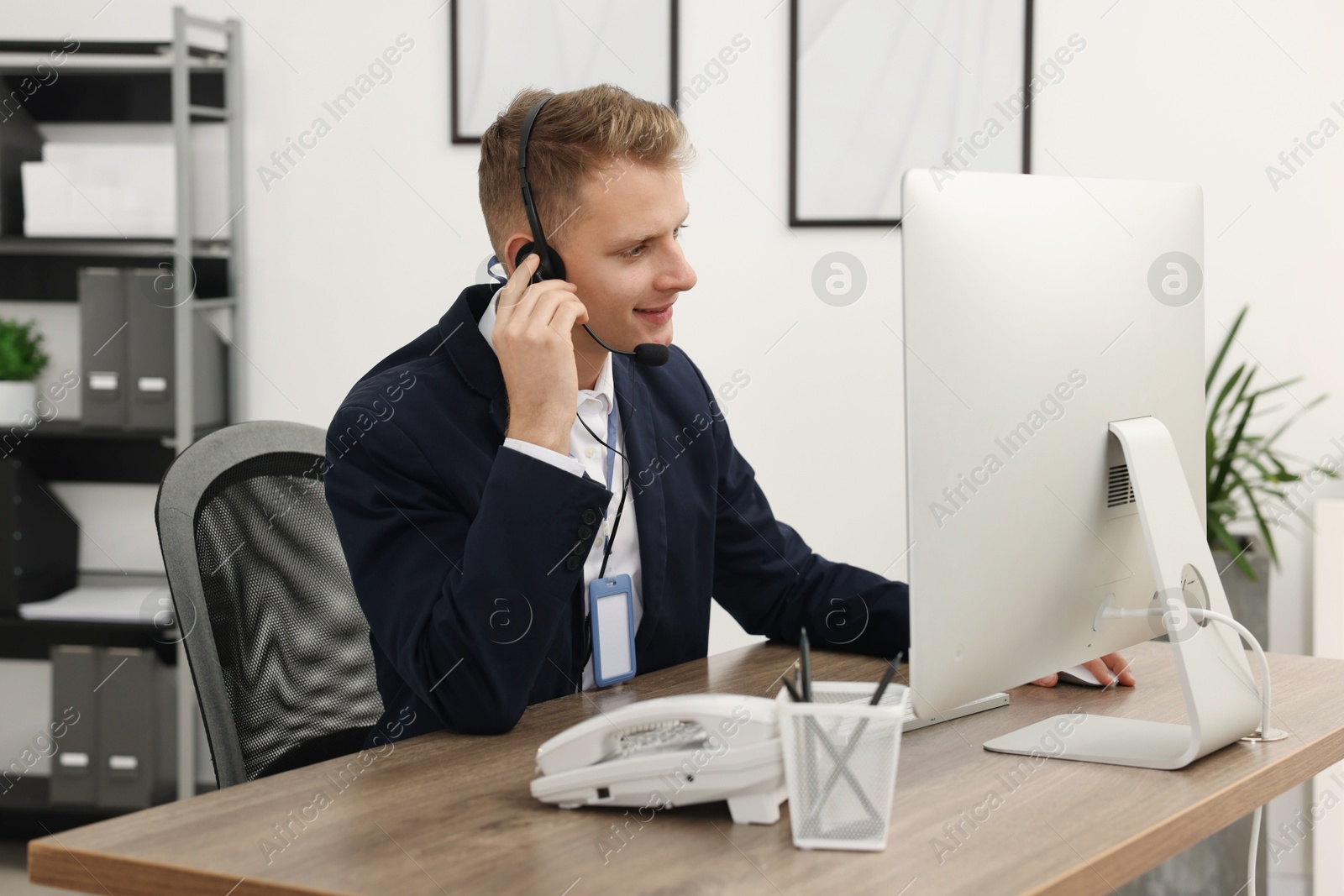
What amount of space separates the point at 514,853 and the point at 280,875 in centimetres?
15

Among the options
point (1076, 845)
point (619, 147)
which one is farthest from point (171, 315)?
point (1076, 845)

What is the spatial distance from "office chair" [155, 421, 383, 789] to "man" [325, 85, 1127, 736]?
0.38 feet

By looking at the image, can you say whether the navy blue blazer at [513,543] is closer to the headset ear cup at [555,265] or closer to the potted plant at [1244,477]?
the headset ear cup at [555,265]

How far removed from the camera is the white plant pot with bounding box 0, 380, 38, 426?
9.70ft

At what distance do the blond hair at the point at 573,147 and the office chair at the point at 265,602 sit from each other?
407 mm

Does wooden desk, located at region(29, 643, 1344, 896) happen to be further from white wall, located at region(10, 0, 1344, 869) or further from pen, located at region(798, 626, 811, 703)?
white wall, located at region(10, 0, 1344, 869)

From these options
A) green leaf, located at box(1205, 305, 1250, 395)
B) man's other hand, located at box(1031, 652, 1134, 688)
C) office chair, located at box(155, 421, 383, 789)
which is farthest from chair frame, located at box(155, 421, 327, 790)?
green leaf, located at box(1205, 305, 1250, 395)

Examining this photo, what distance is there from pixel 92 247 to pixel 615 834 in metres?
2.51

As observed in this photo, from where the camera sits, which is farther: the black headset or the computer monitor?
the black headset

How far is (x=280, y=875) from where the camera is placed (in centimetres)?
82

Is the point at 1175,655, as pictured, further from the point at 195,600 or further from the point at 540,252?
the point at 195,600

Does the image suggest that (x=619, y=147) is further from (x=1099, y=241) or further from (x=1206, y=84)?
(x=1206, y=84)

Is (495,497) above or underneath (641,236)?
underneath

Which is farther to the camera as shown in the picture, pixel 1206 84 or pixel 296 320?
pixel 296 320
